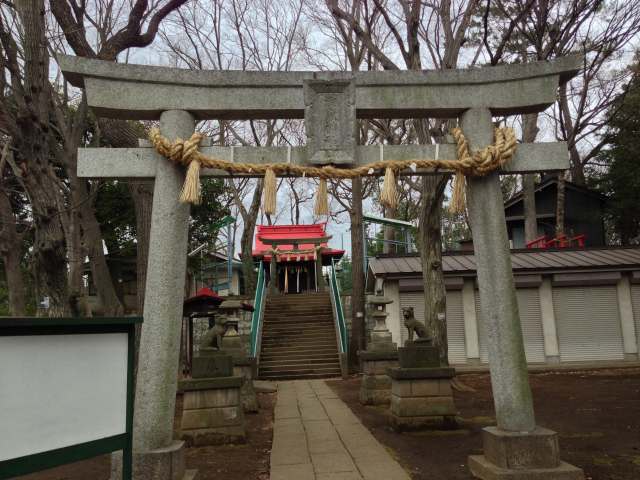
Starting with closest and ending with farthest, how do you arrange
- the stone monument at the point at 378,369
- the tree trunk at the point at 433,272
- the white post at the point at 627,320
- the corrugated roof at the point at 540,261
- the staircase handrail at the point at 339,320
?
1. the stone monument at the point at 378,369
2. the tree trunk at the point at 433,272
3. the white post at the point at 627,320
4. the corrugated roof at the point at 540,261
5. the staircase handrail at the point at 339,320

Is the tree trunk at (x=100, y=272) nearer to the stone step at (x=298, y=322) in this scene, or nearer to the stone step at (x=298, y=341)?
the stone step at (x=298, y=341)

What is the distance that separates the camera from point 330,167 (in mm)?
4691

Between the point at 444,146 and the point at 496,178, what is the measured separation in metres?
0.63

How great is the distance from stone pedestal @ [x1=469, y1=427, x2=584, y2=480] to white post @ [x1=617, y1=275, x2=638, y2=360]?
39.3 ft

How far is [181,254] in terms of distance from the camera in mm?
4676

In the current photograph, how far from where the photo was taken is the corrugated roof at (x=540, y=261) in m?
14.4

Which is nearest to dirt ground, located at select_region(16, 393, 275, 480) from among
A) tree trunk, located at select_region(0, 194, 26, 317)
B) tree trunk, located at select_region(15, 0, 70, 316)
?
tree trunk, located at select_region(15, 0, 70, 316)

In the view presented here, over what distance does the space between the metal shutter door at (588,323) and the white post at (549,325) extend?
15 centimetres

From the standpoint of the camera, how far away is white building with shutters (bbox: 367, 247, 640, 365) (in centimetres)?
1424

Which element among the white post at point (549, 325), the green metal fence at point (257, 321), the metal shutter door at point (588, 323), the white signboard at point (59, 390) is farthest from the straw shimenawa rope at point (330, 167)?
the metal shutter door at point (588, 323)

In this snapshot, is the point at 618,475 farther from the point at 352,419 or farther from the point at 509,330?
the point at 352,419

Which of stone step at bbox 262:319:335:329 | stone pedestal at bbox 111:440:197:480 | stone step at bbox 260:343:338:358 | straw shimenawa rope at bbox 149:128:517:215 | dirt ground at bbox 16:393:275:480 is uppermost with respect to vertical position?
straw shimenawa rope at bbox 149:128:517:215

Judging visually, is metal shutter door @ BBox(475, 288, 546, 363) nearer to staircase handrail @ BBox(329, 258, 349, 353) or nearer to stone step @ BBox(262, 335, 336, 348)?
staircase handrail @ BBox(329, 258, 349, 353)

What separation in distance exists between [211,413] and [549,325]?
36.8 ft
